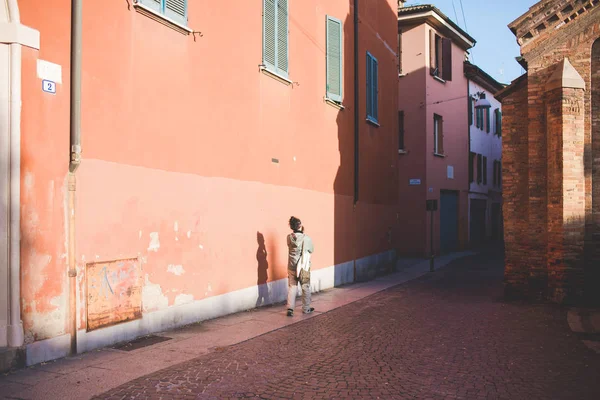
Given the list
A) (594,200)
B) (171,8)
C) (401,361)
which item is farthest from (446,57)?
(401,361)

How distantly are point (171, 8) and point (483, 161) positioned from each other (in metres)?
26.8

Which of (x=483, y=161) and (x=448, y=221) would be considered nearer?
(x=448, y=221)

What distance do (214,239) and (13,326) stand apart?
12.4ft

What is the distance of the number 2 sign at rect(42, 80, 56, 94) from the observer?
6.20 m

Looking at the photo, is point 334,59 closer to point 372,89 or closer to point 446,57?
point 372,89

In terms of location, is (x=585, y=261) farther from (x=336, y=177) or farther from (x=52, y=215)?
(x=52, y=215)

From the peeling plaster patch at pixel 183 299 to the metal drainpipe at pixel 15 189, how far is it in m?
2.63

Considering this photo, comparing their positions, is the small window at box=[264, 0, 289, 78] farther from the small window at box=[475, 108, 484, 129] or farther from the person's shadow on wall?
the small window at box=[475, 108, 484, 129]

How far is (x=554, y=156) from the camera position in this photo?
1088 cm

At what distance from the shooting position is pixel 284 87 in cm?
1144

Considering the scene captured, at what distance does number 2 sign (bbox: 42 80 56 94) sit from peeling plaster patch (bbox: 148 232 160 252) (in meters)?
2.40

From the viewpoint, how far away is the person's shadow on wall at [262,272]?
34.3ft

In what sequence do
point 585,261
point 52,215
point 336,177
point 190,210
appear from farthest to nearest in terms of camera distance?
point 336,177, point 585,261, point 190,210, point 52,215

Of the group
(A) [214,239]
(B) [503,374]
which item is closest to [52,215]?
(A) [214,239]
